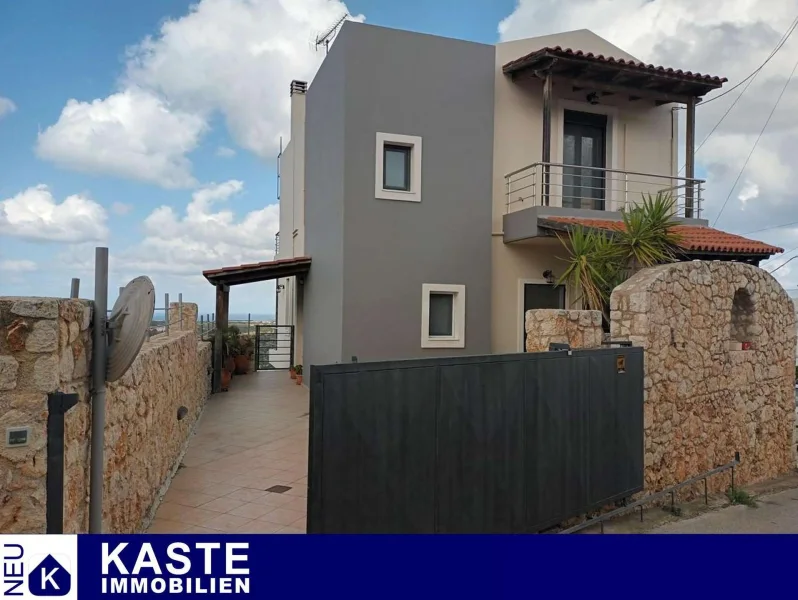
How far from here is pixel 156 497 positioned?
6.41 metres

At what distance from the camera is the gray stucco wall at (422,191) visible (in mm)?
12258

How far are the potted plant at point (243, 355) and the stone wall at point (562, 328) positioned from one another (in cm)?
1252

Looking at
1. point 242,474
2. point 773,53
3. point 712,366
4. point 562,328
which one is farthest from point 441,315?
point 773,53

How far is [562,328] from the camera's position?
764 cm

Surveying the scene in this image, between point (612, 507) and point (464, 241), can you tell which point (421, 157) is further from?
point (612, 507)

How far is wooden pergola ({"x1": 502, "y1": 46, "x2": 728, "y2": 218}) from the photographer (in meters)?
12.1

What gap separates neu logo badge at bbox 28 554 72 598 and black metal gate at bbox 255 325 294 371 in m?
16.4

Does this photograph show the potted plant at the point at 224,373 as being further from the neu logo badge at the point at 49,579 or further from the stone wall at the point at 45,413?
the neu logo badge at the point at 49,579

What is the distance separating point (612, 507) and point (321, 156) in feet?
35.4

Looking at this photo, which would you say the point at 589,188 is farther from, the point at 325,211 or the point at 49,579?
the point at 49,579

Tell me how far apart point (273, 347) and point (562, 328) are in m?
14.0

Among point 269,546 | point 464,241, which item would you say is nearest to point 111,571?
point 269,546

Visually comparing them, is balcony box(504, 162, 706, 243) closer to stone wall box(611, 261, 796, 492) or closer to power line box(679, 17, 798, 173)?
power line box(679, 17, 798, 173)

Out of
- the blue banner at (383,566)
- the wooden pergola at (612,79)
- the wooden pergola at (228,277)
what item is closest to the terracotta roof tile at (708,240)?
the wooden pergola at (612,79)
